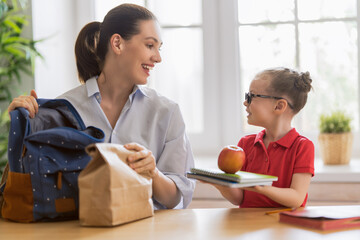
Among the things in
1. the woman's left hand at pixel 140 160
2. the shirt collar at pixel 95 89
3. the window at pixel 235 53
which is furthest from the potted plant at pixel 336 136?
the woman's left hand at pixel 140 160

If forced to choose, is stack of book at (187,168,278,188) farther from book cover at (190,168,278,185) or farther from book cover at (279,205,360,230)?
book cover at (279,205,360,230)

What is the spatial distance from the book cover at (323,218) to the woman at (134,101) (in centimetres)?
45

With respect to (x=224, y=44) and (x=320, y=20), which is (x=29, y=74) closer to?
(x=224, y=44)

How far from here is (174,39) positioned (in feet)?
9.14

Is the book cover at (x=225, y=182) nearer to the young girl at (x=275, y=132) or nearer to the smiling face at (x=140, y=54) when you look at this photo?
the young girl at (x=275, y=132)

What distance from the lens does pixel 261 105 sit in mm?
1649

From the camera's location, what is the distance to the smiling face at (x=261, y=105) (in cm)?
164

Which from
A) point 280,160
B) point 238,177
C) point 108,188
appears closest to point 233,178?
point 238,177

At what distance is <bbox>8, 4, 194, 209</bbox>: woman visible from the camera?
1620 millimetres

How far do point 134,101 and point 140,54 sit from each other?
6.7 inches

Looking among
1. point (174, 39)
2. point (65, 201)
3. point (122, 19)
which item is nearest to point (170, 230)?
point (65, 201)

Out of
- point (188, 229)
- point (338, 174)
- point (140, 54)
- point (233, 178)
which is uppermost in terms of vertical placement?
point (140, 54)

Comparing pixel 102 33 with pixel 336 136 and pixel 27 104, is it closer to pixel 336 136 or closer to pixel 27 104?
pixel 27 104

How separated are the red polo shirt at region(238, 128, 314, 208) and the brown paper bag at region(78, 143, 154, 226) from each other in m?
0.57
